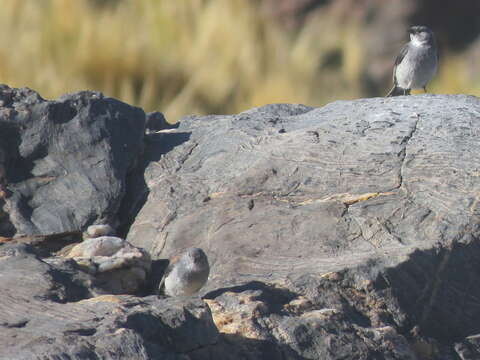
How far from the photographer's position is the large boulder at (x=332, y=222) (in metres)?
5.36

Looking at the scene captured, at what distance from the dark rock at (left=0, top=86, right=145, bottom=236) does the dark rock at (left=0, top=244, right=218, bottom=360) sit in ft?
3.67

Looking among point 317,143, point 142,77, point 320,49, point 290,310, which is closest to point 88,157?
point 317,143

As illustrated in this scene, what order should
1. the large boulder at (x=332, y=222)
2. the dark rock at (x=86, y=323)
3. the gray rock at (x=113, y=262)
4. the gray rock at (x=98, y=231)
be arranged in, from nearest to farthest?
the dark rock at (x=86, y=323) < the large boulder at (x=332, y=222) < the gray rock at (x=113, y=262) < the gray rock at (x=98, y=231)

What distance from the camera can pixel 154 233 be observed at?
6.38 m

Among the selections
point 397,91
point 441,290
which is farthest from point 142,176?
point 397,91

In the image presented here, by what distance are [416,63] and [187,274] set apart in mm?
4865

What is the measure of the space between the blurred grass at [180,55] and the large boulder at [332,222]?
2894mm

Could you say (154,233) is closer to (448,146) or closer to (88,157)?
(88,157)

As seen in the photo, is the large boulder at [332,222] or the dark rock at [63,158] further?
the dark rock at [63,158]

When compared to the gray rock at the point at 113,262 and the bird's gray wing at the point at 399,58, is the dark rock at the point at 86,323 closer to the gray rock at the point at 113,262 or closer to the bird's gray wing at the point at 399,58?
the gray rock at the point at 113,262

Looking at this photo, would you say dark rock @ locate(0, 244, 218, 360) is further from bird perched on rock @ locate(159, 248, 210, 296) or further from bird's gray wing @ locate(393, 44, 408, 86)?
bird's gray wing @ locate(393, 44, 408, 86)

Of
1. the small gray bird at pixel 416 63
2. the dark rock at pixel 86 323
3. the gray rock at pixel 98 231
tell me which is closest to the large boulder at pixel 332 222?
the gray rock at pixel 98 231

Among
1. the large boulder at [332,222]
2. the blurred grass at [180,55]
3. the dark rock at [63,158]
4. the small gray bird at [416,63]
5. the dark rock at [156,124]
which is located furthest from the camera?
the blurred grass at [180,55]

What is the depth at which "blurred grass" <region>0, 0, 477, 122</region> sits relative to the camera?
10086mm
